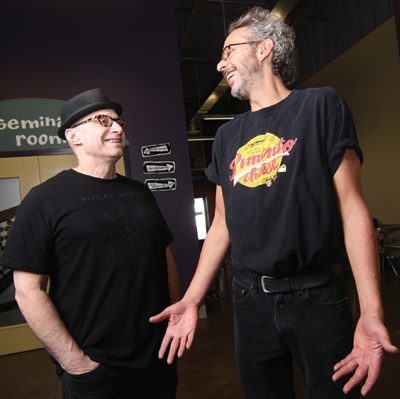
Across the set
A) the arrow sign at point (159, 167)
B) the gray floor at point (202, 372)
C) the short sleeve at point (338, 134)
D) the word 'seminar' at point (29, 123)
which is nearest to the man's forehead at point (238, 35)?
the short sleeve at point (338, 134)

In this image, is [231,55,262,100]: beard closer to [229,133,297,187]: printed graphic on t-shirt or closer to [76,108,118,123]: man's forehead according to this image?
[229,133,297,187]: printed graphic on t-shirt

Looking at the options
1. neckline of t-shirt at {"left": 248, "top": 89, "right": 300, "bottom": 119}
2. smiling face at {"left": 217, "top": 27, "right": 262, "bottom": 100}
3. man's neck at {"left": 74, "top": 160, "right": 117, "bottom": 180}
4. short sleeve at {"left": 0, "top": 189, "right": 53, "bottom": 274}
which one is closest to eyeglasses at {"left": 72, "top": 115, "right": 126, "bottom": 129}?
man's neck at {"left": 74, "top": 160, "right": 117, "bottom": 180}

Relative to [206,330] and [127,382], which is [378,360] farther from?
[206,330]

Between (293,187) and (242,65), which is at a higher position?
(242,65)

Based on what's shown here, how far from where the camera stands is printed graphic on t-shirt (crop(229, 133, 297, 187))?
4.01 ft

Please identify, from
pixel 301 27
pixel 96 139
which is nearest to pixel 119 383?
pixel 96 139

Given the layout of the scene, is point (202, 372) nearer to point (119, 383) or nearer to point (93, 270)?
point (119, 383)

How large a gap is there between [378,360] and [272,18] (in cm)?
123

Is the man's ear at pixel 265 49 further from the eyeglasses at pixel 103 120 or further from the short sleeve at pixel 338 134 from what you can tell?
the eyeglasses at pixel 103 120

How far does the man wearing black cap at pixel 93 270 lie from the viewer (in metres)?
1.36

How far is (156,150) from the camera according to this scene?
450 centimetres

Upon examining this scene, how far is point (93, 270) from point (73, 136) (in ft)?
1.96

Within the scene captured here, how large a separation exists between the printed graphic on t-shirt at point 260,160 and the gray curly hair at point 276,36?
306 mm

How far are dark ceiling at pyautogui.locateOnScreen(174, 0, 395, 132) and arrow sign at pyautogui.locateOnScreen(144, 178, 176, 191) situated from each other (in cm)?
277
